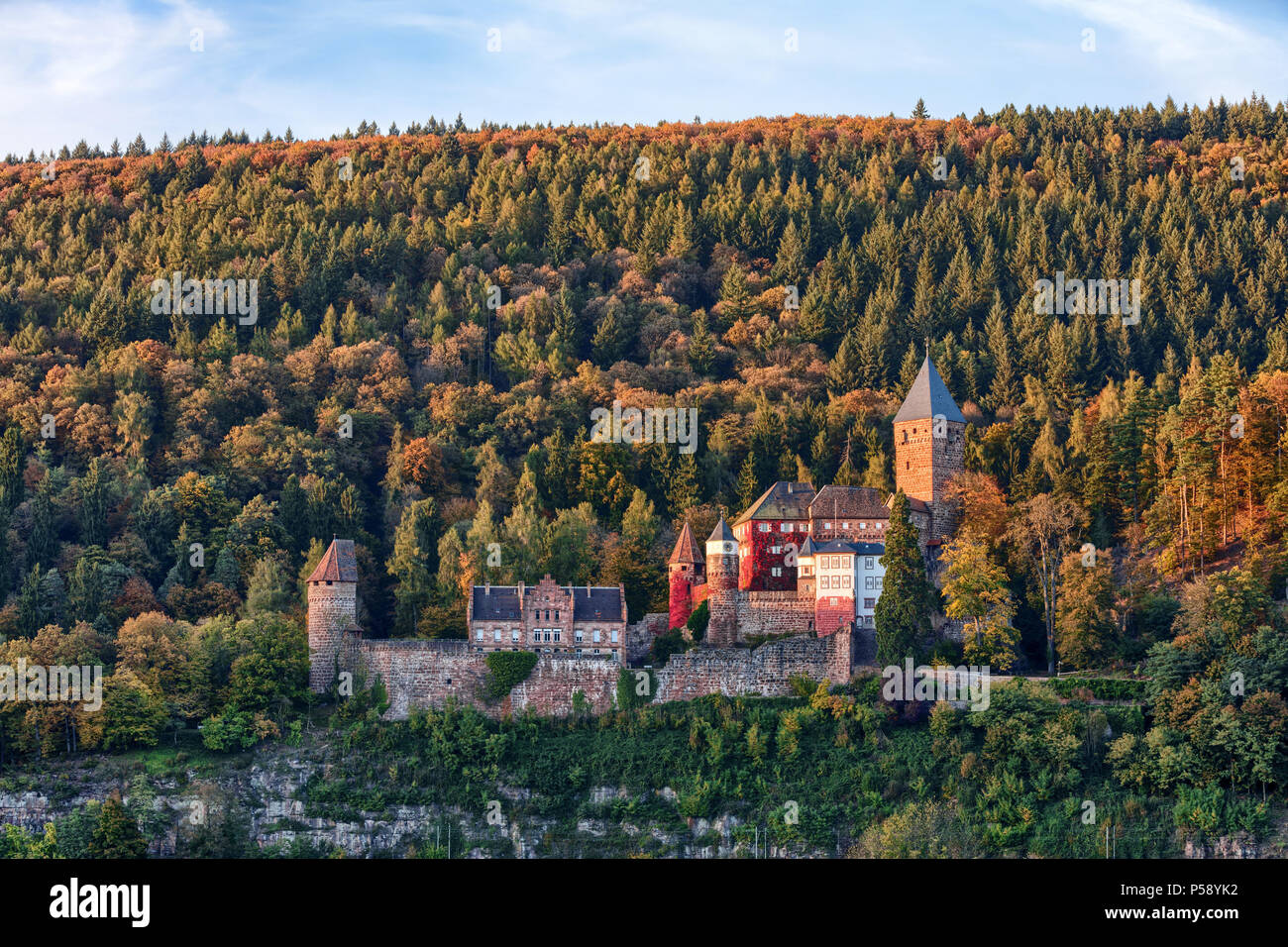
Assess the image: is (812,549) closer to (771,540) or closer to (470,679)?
(771,540)

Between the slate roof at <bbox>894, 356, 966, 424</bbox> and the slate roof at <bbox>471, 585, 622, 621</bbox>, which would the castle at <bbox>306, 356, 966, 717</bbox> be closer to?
the slate roof at <bbox>471, 585, 622, 621</bbox>

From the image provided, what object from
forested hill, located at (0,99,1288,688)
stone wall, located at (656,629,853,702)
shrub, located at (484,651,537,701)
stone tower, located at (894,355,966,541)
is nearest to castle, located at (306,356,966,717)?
stone wall, located at (656,629,853,702)

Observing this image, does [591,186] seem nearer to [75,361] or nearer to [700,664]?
[75,361]

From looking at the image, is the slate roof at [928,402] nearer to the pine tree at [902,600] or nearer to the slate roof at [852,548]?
the slate roof at [852,548]

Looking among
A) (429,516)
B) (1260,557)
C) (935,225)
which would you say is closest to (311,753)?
(429,516)

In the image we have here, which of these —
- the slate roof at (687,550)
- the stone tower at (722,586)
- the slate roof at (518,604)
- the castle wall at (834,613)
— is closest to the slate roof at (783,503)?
the stone tower at (722,586)
